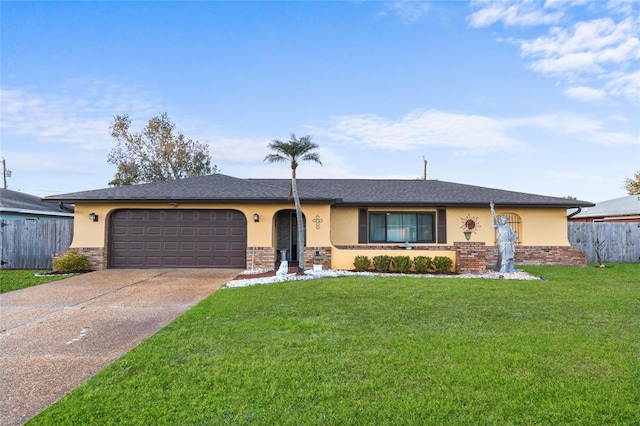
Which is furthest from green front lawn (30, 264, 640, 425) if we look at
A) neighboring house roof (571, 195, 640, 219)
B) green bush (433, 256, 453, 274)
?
neighboring house roof (571, 195, 640, 219)

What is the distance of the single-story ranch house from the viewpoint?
1265cm

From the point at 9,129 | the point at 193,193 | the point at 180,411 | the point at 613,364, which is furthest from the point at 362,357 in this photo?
the point at 9,129

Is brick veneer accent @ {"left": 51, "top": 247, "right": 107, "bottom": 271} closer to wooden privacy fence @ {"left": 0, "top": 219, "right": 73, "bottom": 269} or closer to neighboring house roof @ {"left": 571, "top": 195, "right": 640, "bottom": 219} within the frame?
wooden privacy fence @ {"left": 0, "top": 219, "right": 73, "bottom": 269}

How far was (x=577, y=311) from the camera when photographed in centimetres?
635

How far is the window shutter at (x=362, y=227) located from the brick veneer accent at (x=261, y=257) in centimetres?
374

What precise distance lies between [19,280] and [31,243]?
152 inches

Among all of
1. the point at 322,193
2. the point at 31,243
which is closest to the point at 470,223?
the point at 322,193

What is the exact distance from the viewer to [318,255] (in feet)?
41.3

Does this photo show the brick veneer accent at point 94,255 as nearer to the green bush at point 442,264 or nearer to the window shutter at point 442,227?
the green bush at point 442,264

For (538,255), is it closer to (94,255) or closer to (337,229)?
(337,229)

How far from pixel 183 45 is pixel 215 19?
6.08 ft

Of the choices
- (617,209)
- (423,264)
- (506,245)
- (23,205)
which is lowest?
(423,264)

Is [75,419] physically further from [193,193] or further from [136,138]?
[136,138]

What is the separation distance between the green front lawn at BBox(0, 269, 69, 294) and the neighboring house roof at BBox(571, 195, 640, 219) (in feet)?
91.8
